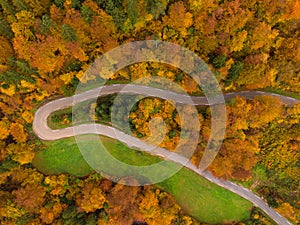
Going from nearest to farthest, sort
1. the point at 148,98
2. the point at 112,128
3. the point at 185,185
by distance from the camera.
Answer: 1. the point at 148,98
2. the point at 112,128
3. the point at 185,185

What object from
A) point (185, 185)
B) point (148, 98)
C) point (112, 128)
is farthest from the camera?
point (185, 185)

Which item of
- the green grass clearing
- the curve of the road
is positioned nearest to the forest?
the green grass clearing

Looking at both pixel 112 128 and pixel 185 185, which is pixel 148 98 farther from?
pixel 185 185

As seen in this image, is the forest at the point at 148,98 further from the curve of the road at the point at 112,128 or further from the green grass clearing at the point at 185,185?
the curve of the road at the point at 112,128

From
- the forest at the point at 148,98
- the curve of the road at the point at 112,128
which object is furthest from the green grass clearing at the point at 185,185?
the curve of the road at the point at 112,128

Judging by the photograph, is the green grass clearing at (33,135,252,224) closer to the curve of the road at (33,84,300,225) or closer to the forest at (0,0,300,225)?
the forest at (0,0,300,225)

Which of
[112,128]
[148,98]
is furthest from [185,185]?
[148,98]

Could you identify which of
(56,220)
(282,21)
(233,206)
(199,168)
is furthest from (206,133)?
(56,220)
